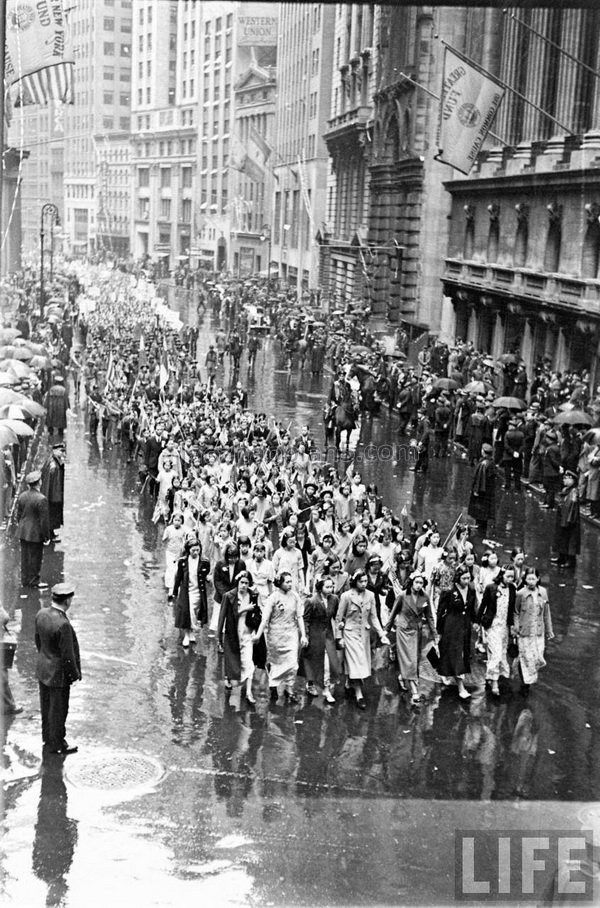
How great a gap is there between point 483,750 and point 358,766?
143 cm

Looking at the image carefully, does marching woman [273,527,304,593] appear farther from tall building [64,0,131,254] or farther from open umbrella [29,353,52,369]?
open umbrella [29,353,52,369]

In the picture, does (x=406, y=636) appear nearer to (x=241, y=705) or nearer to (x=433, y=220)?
(x=241, y=705)

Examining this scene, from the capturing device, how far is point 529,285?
126 ft

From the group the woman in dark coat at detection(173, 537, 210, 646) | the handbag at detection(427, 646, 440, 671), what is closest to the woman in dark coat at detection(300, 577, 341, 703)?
the handbag at detection(427, 646, 440, 671)

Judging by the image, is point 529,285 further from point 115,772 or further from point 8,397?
point 115,772

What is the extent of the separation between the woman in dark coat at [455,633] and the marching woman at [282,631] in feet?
5.52

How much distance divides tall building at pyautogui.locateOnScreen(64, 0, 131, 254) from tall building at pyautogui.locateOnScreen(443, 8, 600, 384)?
34.6ft

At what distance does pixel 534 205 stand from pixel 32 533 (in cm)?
2560

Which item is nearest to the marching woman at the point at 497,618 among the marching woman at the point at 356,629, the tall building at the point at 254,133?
the marching woman at the point at 356,629

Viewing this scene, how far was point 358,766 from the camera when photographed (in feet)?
37.7

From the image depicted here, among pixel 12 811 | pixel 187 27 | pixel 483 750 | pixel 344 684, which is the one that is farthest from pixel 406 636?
pixel 187 27

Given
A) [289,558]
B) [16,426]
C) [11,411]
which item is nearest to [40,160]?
[11,411]

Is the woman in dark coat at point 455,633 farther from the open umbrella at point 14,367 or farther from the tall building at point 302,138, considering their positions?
the tall building at point 302,138

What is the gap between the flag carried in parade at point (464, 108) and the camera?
27.8m
